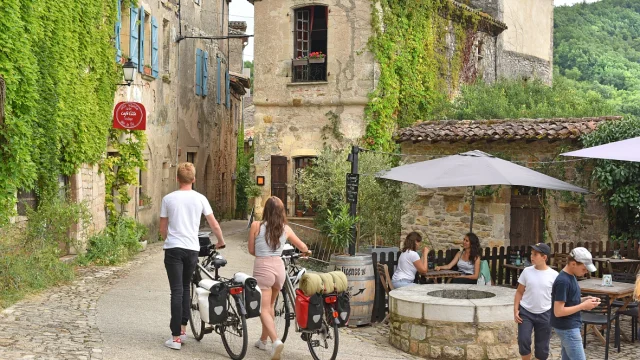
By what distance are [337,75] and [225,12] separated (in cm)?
972

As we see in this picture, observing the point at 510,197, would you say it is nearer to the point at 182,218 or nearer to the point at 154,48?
the point at 154,48

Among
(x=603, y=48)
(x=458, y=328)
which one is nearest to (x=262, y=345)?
(x=458, y=328)

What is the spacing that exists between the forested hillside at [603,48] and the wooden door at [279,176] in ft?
65.2

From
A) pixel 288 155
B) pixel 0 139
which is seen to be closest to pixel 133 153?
pixel 288 155

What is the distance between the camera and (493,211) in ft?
51.7

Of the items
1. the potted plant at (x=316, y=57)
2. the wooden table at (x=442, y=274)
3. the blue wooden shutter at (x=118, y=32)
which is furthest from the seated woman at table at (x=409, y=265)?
the potted plant at (x=316, y=57)

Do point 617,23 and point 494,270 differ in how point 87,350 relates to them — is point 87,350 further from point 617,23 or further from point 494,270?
point 617,23

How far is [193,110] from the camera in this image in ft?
77.5

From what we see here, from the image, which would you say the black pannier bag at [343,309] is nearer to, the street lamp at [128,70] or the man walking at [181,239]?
the man walking at [181,239]

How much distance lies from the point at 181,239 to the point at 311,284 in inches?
48.0

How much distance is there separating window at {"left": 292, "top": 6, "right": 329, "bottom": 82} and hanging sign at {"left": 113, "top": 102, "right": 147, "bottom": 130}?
509cm

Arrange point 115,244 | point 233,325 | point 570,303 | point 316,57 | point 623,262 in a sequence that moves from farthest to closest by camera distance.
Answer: point 316,57
point 115,244
point 623,262
point 233,325
point 570,303

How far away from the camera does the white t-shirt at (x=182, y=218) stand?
25.0ft

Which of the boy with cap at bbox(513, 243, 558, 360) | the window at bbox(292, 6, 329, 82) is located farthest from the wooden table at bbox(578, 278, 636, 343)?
the window at bbox(292, 6, 329, 82)
